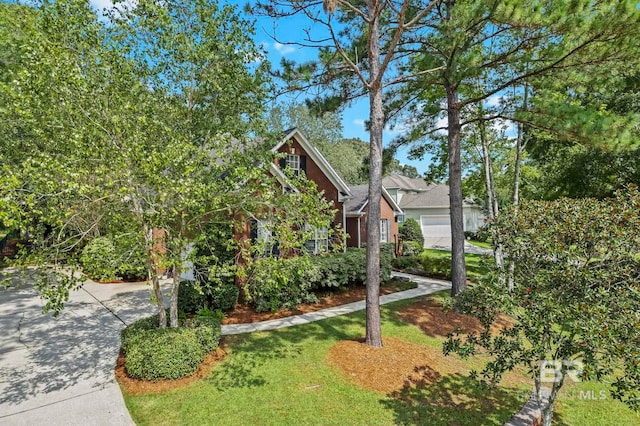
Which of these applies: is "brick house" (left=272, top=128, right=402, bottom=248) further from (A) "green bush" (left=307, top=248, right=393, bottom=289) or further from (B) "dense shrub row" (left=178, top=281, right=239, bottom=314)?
(B) "dense shrub row" (left=178, top=281, right=239, bottom=314)

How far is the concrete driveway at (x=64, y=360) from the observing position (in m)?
5.35

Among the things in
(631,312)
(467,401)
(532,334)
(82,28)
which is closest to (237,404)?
(467,401)

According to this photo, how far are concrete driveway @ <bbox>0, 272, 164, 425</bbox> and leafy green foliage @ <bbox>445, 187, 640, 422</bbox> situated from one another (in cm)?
610

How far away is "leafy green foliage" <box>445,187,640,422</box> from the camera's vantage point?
3.52m

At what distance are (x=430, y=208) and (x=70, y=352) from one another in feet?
108

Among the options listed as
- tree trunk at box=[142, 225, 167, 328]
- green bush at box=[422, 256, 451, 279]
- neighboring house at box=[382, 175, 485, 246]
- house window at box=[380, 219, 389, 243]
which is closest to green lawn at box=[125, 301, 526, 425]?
tree trunk at box=[142, 225, 167, 328]

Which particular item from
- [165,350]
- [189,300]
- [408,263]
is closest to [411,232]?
[408,263]

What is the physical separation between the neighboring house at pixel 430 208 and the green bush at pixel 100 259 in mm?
30578

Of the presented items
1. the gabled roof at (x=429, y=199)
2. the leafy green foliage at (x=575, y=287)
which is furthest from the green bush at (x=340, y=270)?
the gabled roof at (x=429, y=199)

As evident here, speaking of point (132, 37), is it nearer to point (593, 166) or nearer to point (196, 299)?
point (196, 299)

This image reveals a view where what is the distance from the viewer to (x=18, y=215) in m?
4.11

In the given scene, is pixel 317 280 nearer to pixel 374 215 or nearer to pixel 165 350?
pixel 374 215

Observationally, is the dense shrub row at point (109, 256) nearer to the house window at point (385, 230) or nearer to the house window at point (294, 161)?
the house window at point (294, 161)

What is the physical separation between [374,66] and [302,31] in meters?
2.00
